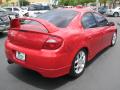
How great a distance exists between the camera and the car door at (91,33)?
17.4ft

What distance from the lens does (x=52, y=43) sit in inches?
167

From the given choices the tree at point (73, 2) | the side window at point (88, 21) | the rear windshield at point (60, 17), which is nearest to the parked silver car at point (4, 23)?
the rear windshield at point (60, 17)

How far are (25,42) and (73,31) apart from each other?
1.02 metres

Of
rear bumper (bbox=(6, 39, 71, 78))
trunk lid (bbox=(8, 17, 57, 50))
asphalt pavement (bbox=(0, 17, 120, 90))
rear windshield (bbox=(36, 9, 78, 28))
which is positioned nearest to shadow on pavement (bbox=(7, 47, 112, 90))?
asphalt pavement (bbox=(0, 17, 120, 90))

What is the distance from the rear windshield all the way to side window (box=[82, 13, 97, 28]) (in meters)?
0.28

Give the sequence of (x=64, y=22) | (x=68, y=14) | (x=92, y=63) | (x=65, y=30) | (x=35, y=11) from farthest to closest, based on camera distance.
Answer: (x=35, y=11)
(x=92, y=63)
(x=68, y=14)
(x=64, y=22)
(x=65, y=30)

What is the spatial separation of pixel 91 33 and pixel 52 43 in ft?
4.99

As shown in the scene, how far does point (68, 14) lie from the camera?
5336 millimetres

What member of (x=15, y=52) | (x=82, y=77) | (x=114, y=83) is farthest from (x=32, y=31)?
(x=114, y=83)

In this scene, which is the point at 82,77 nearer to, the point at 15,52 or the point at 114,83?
the point at 114,83

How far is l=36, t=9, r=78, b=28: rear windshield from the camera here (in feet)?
16.4

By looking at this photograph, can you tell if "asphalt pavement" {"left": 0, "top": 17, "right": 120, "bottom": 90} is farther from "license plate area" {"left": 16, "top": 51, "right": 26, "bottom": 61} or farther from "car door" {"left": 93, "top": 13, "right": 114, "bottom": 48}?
"car door" {"left": 93, "top": 13, "right": 114, "bottom": 48}

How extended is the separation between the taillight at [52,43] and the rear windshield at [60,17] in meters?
0.69

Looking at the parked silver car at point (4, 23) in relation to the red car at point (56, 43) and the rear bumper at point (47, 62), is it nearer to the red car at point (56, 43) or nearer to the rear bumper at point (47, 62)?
the red car at point (56, 43)
